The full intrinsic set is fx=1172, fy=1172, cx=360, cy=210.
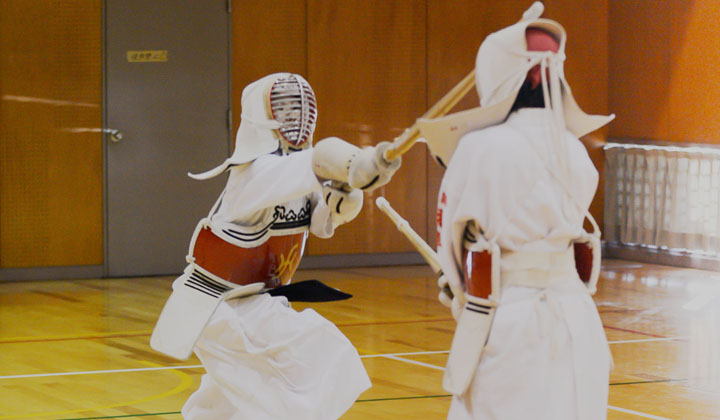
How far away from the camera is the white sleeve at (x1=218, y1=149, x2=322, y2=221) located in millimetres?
4457

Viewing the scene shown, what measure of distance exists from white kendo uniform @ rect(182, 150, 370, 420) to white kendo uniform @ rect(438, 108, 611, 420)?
107 cm

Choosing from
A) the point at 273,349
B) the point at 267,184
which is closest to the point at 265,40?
the point at 267,184

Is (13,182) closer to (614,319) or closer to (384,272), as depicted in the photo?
(384,272)

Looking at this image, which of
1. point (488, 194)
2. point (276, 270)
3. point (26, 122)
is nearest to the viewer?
point (488, 194)

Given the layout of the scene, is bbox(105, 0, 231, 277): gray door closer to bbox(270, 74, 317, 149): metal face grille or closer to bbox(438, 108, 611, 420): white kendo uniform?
bbox(270, 74, 317, 149): metal face grille

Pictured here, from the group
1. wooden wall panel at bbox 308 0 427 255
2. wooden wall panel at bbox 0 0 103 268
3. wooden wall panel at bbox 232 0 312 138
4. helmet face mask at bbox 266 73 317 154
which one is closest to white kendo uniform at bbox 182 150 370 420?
helmet face mask at bbox 266 73 317 154

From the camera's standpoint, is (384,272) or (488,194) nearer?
(488,194)

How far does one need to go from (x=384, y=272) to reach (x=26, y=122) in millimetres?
3792

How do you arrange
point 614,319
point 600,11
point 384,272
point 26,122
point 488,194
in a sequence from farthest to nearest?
1. point 600,11
2. point 384,272
3. point 26,122
4. point 614,319
5. point 488,194

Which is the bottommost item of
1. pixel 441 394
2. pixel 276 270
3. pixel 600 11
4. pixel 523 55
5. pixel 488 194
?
pixel 441 394

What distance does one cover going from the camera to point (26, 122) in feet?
36.5

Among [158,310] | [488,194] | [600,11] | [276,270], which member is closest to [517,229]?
[488,194]

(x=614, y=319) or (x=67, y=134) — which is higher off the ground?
(x=67, y=134)

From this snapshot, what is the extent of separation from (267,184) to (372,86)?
7.76 m
